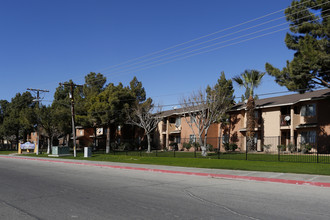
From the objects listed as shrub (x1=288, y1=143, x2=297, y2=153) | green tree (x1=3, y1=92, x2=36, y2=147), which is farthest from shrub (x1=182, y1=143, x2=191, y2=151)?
green tree (x1=3, y1=92, x2=36, y2=147)

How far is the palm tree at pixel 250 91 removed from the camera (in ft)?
109

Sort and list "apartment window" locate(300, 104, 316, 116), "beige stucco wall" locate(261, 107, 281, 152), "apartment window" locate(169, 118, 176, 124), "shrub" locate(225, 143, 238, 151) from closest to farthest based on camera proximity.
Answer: "apartment window" locate(300, 104, 316, 116), "beige stucco wall" locate(261, 107, 281, 152), "shrub" locate(225, 143, 238, 151), "apartment window" locate(169, 118, 176, 124)

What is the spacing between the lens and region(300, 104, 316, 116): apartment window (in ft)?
101

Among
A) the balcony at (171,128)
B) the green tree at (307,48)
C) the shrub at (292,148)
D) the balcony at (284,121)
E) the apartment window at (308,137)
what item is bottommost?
the shrub at (292,148)

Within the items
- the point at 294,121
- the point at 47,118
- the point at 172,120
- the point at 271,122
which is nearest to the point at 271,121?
the point at 271,122

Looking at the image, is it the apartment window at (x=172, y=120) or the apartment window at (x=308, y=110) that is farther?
the apartment window at (x=172, y=120)

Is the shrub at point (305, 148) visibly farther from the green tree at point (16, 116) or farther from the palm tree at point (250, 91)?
the green tree at point (16, 116)

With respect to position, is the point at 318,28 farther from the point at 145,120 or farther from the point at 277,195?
the point at 145,120

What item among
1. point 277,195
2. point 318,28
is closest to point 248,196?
point 277,195

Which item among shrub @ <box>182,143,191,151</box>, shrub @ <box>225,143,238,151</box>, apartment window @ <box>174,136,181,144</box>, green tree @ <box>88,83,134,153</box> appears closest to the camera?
shrub @ <box>225,143,238,151</box>

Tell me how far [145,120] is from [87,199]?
35176 millimetres

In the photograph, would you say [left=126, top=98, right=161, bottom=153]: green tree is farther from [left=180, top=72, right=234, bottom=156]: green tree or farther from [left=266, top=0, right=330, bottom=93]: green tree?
[left=266, top=0, right=330, bottom=93]: green tree

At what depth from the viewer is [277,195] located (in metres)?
9.45

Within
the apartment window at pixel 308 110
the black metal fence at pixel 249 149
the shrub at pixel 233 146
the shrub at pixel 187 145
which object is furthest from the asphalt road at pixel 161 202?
the shrub at pixel 187 145
